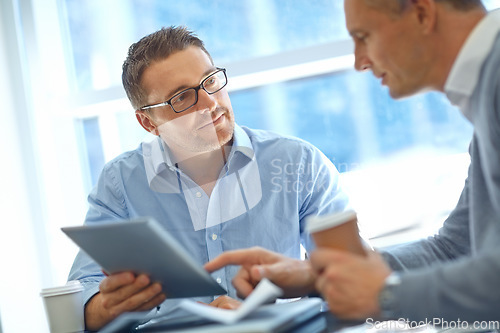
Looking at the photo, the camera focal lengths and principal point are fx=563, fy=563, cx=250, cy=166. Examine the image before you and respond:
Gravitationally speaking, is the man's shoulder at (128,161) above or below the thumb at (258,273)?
above

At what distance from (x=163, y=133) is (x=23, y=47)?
3.87ft

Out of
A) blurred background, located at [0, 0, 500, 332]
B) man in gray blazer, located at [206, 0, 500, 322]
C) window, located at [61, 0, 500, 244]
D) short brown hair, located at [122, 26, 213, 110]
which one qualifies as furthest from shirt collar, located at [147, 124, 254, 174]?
man in gray blazer, located at [206, 0, 500, 322]

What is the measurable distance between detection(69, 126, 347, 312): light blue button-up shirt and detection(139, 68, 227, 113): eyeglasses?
6.2 inches

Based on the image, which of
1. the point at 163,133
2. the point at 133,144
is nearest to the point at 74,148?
the point at 133,144

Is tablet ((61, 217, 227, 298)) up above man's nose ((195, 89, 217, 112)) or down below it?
below

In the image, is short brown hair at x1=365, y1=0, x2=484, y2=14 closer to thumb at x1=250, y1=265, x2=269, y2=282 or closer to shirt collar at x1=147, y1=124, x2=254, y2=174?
thumb at x1=250, y1=265, x2=269, y2=282

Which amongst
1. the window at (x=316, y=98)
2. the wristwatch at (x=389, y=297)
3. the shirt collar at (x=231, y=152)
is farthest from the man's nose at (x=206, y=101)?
the wristwatch at (x=389, y=297)

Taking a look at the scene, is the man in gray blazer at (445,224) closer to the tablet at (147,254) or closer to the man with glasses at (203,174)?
the tablet at (147,254)

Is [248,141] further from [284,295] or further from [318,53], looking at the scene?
[284,295]

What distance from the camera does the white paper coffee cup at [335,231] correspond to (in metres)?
0.91

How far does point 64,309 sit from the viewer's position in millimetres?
1300

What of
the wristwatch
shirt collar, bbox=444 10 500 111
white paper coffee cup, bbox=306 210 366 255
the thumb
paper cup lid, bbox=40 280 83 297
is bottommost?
Answer: paper cup lid, bbox=40 280 83 297

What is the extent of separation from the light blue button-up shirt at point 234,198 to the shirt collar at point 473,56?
795 mm

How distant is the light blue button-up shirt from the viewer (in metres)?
1.74
